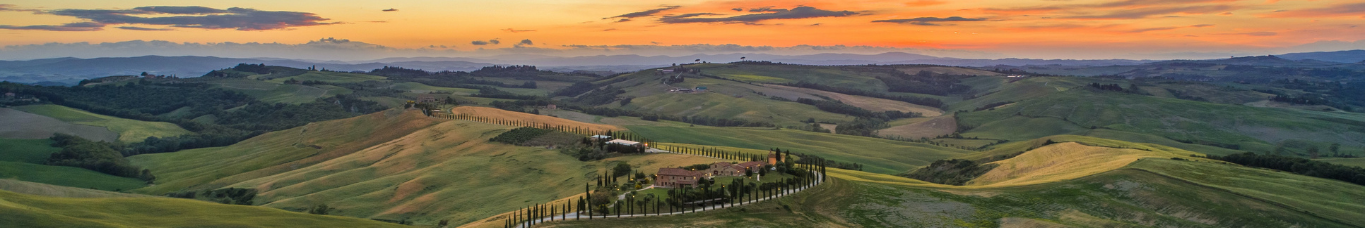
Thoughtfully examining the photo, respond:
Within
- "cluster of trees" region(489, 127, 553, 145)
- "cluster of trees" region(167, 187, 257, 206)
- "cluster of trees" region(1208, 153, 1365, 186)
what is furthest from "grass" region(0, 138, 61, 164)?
"cluster of trees" region(1208, 153, 1365, 186)

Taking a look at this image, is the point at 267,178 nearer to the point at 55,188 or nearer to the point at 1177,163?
the point at 55,188

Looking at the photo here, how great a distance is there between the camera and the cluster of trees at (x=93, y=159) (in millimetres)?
162000

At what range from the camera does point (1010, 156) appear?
463ft

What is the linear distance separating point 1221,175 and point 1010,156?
5049 cm

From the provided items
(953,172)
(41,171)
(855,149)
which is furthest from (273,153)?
(953,172)

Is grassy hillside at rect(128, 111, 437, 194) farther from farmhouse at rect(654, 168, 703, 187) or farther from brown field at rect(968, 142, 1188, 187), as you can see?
brown field at rect(968, 142, 1188, 187)

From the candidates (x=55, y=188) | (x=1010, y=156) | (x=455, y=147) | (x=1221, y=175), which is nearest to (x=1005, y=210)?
(x=1221, y=175)

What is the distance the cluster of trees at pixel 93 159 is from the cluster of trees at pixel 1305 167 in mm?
190179

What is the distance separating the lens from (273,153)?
538 ft

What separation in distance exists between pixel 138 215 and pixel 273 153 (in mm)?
97418

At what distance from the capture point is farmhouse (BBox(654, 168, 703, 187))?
7919 centimetres

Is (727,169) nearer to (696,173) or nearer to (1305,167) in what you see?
(696,173)

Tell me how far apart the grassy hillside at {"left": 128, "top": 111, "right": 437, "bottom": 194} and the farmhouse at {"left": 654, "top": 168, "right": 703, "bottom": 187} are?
296 ft

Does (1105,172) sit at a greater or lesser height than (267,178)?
greater
